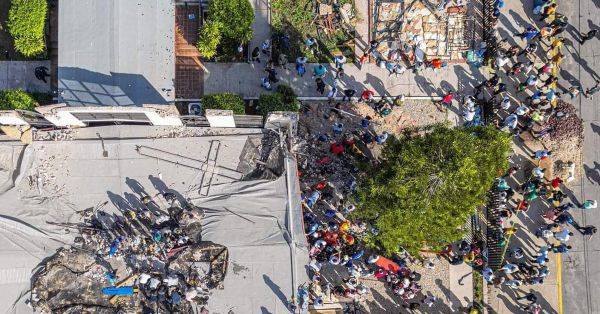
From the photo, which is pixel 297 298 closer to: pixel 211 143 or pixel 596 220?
pixel 211 143

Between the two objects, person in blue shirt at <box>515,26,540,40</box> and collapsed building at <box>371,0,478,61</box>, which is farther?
collapsed building at <box>371,0,478,61</box>

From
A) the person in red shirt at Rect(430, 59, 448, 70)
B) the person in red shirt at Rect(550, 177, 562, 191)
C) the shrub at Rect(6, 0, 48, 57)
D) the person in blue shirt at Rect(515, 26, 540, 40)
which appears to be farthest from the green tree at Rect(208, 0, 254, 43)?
the person in red shirt at Rect(550, 177, 562, 191)

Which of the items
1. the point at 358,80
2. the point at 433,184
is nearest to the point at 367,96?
the point at 358,80

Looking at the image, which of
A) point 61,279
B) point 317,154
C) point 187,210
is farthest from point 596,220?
point 61,279

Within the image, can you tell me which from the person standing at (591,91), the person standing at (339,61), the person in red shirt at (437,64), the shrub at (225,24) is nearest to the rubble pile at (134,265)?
the shrub at (225,24)

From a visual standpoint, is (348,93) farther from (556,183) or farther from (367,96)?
(556,183)

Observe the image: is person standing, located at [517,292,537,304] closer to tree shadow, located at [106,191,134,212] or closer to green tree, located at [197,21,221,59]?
tree shadow, located at [106,191,134,212]
